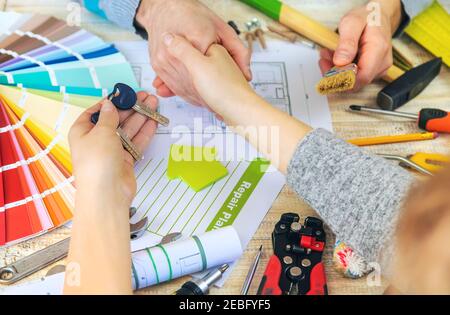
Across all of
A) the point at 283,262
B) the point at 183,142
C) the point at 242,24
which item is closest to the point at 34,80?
the point at 183,142

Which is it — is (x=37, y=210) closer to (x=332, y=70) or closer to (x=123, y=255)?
(x=123, y=255)

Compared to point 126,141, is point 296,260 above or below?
below

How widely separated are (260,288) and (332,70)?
1.27ft

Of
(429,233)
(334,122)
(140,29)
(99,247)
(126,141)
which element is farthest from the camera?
(140,29)

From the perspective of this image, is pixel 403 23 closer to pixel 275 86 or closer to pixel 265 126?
pixel 275 86

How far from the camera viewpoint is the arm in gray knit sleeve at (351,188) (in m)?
0.72

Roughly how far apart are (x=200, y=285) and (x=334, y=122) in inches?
14.8

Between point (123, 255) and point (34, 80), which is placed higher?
point (34, 80)

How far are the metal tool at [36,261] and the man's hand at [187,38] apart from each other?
0.88ft

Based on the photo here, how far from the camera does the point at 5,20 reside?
1.03m

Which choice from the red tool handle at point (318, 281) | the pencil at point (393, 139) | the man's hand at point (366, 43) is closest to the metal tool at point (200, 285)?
the red tool handle at point (318, 281)

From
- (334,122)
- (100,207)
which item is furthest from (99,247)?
(334,122)

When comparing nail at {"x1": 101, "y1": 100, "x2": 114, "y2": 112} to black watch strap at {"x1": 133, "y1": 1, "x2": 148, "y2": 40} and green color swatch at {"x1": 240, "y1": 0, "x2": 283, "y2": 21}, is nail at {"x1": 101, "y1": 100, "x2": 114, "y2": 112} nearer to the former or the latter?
black watch strap at {"x1": 133, "y1": 1, "x2": 148, "y2": 40}

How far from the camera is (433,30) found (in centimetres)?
107
